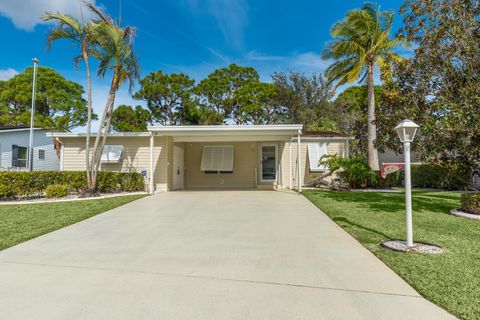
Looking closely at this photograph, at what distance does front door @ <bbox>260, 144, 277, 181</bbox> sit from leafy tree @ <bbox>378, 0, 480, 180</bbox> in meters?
7.28

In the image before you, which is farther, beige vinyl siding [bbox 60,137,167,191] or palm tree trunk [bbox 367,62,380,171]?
palm tree trunk [bbox 367,62,380,171]

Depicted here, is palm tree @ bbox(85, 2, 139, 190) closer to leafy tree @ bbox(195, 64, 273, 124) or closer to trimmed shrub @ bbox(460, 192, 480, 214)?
trimmed shrub @ bbox(460, 192, 480, 214)

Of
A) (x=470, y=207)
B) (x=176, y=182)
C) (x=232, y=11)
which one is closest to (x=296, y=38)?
(x=232, y=11)

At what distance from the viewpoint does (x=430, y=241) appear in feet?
14.8

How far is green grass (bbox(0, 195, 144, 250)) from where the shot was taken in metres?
5.20

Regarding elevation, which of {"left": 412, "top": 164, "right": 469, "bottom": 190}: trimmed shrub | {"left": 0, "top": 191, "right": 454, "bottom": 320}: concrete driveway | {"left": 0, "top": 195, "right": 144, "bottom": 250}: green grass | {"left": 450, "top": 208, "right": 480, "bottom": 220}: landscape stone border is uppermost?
{"left": 412, "top": 164, "right": 469, "bottom": 190}: trimmed shrub

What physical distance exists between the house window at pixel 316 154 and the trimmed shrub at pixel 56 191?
34.1ft

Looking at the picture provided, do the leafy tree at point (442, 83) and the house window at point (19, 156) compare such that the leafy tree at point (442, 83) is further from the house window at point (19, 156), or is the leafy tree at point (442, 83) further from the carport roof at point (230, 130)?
the house window at point (19, 156)

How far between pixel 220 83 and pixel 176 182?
14538 millimetres

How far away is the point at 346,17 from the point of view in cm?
1380

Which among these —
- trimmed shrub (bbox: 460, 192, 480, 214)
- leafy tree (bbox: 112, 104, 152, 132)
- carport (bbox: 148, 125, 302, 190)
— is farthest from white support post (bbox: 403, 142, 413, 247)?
leafy tree (bbox: 112, 104, 152, 132)

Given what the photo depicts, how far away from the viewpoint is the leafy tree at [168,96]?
84.8ft

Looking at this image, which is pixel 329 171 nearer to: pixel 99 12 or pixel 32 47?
pixel 99 12

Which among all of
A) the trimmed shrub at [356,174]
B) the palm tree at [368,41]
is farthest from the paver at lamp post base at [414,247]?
the palm tree at [368,41]
